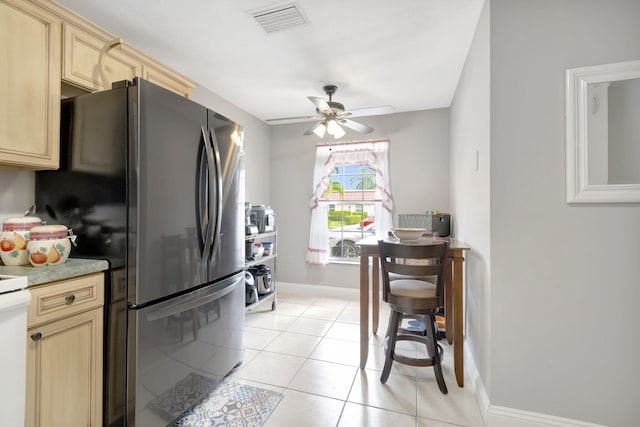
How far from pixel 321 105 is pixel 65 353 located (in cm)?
245

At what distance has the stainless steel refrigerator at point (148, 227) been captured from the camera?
1473 millimetres

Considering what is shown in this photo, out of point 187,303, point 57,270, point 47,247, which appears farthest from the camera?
point 187,303

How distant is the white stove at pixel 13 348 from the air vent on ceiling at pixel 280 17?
1.91 metres

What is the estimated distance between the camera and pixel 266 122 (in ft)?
14.2

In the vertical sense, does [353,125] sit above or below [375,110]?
below

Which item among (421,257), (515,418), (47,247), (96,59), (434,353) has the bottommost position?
(515,418)

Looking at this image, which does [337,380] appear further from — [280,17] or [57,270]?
[280,17]

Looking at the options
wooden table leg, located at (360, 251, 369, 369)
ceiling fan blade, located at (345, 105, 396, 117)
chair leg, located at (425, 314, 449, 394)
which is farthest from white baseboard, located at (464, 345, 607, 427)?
ceiling fan blade, located at (345, 105, 396, 117)

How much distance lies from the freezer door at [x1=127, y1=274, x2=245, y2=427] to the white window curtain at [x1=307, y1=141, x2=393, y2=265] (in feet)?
6.91

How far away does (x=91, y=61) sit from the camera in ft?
5.87

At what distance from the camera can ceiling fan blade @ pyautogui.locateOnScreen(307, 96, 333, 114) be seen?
2603mm

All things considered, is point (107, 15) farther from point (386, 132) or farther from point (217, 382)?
point (386, 132)

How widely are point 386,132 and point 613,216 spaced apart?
280 centimetres

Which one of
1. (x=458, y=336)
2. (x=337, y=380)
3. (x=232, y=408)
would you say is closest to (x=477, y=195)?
(x=458, y=336)
